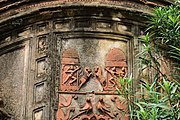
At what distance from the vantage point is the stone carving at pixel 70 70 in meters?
7.88

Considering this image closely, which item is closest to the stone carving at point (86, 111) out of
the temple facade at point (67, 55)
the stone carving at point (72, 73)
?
the temple facade at point (67, 55)

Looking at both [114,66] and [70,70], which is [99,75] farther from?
[70,70]

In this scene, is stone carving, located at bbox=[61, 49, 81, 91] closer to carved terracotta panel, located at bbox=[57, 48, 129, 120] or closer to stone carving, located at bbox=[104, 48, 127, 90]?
carved terracotta panel, located at bbox=[57, 48, 129, 120]

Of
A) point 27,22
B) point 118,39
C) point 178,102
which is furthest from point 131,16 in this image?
point 178,102

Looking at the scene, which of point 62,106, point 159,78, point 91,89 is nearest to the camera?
point 159,78

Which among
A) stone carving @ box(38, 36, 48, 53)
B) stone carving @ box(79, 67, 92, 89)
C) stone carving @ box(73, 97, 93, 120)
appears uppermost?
stone carving @ box(38, 36, 48, 53)

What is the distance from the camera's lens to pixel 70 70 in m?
7.97

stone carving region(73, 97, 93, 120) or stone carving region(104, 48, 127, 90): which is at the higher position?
stone carving region(104, 48, 127, 90)

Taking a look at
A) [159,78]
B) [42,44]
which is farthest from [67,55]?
[159,78]

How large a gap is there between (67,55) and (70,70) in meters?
0.23

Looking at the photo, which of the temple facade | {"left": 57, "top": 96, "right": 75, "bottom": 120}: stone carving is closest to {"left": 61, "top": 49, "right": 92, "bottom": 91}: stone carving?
the temple facade

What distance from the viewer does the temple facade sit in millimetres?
7801

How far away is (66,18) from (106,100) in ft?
4.35

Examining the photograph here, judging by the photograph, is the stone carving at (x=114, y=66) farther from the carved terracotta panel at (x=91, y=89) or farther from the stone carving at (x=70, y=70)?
the stone carving at (x=70, y=70)
